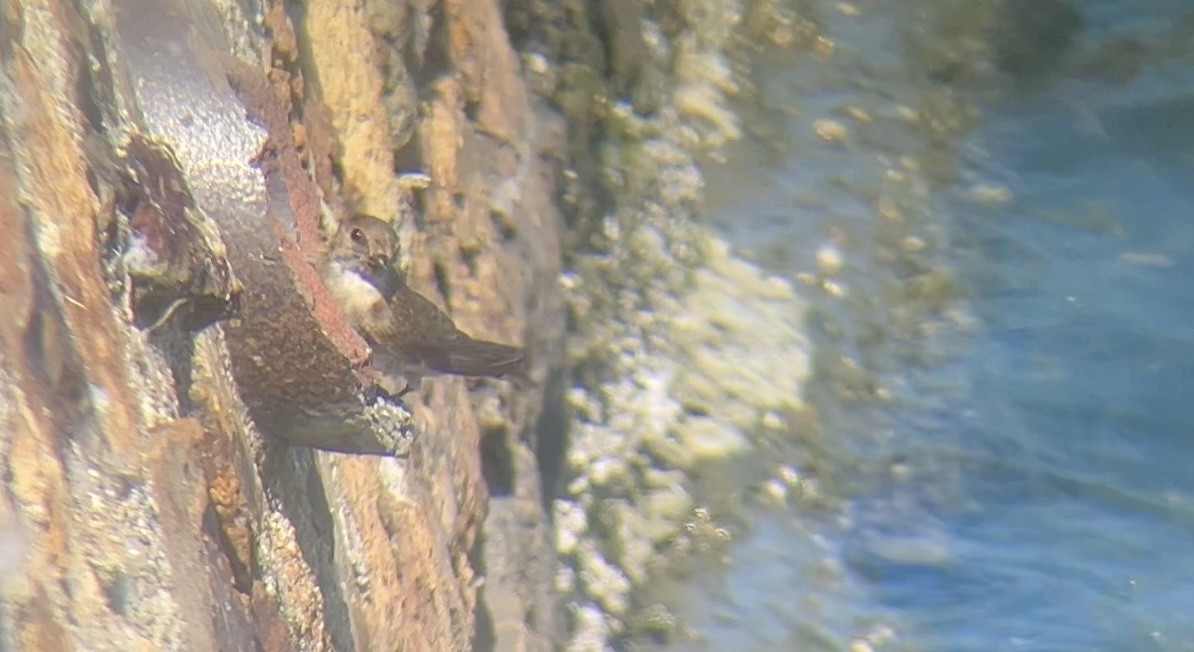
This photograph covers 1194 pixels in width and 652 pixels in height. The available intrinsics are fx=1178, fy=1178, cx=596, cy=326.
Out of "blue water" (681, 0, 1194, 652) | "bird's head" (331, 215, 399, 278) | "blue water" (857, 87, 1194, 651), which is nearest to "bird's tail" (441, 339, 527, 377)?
"bird's head" (331, 215, 399, 278)

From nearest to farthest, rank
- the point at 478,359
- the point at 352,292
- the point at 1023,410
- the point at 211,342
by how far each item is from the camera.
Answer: the point at 211,342, the point at 352,292, the point at 478,359, the point at 1023,410

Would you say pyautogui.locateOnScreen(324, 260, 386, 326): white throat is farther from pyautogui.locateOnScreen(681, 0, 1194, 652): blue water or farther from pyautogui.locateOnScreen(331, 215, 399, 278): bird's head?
pyautogui.locateOnScreen(681, 0, 1194, 652): blue water

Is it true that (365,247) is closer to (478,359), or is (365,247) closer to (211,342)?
(478,359)

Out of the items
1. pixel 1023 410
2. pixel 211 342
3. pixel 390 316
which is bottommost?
pixel 211 342

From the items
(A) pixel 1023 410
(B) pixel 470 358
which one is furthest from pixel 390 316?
(A) pixel 1023 410

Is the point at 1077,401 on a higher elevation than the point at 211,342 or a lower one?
higher

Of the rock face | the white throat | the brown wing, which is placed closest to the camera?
the rock face
